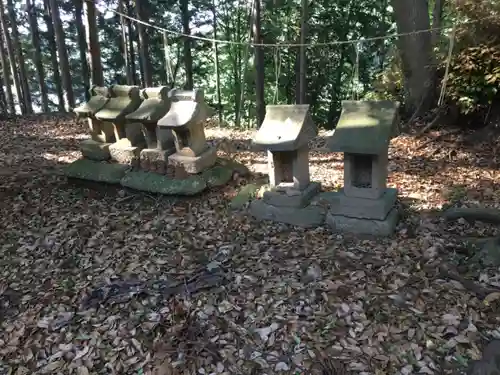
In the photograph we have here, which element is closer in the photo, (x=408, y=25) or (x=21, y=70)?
(x=408, y=25)

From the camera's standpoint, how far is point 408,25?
311 inches

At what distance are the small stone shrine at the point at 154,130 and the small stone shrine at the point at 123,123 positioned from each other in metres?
0.19

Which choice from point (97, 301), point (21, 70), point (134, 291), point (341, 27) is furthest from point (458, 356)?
point (21, 70)

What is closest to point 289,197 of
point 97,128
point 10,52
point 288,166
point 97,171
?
point 288,166

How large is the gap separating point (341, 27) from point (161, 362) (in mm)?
13751

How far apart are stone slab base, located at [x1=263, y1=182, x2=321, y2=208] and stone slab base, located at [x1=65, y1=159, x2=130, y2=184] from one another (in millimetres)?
2614

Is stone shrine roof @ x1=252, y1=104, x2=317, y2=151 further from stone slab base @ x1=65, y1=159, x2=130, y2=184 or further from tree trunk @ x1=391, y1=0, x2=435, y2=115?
tree trunk @ x1=391, y1=0, x2=435, y2=115

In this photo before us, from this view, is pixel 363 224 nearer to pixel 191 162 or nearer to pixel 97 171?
pixel 191 162

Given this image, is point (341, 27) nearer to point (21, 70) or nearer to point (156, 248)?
point (156, 248)

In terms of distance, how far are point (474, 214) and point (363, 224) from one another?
54.4 inches

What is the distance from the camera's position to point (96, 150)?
22.3 ft

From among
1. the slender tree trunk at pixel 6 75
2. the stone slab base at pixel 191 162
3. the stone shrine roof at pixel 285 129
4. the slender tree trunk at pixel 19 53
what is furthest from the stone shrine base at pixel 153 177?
the slender tree trunk at pixel 19 53

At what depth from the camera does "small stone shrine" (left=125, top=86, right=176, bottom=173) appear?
6053 mm

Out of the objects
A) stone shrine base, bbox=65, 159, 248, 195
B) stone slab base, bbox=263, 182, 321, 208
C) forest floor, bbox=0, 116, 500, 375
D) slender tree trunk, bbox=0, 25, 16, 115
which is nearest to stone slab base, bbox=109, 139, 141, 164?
stone shrine base, bbox=65, 159, 248, 195
